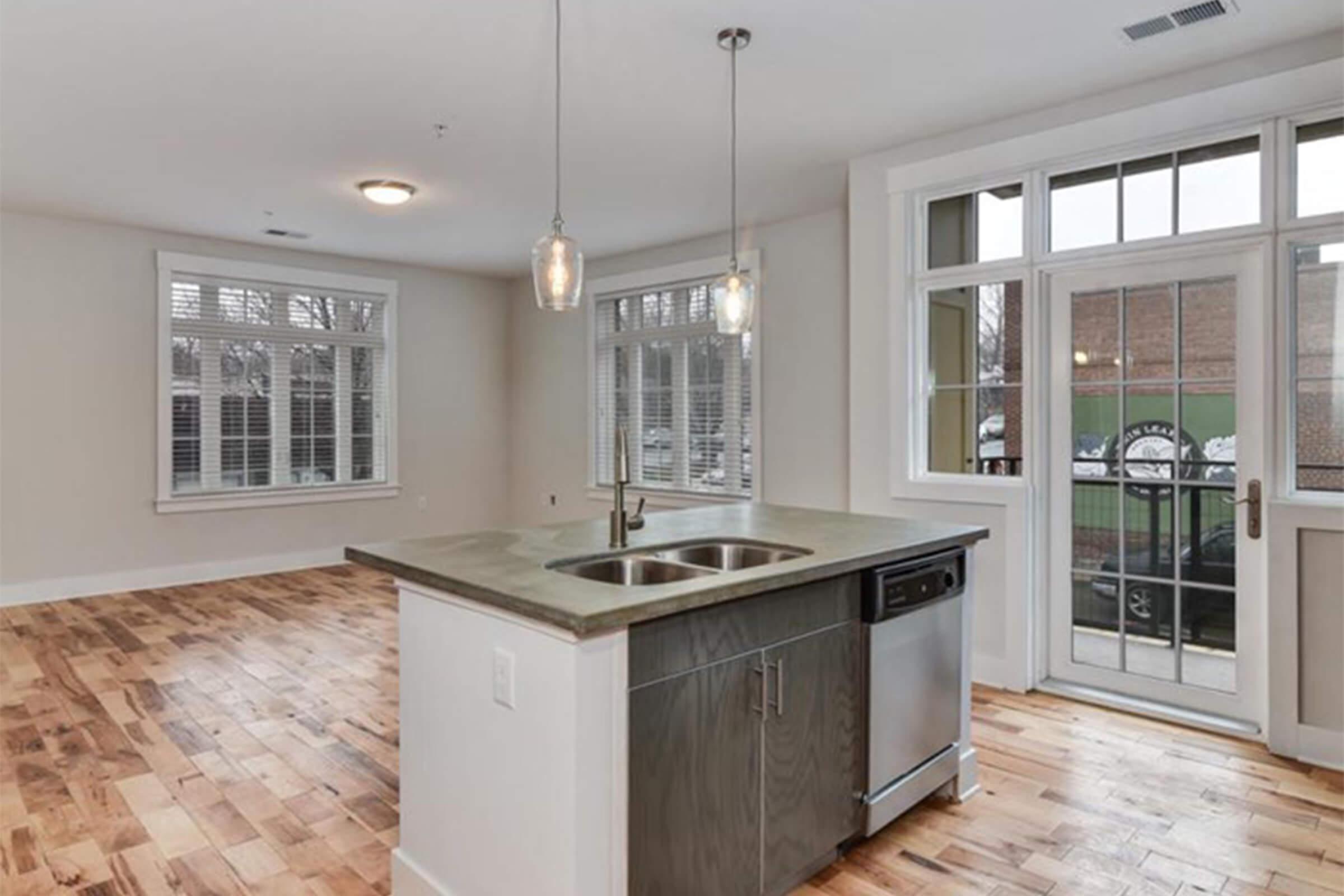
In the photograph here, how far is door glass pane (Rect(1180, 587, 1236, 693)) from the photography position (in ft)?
11.2

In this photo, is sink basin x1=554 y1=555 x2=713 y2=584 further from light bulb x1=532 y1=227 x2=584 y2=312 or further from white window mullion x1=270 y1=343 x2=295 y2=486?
white window mullion x1=270 y1=343 x2=295 y2=486

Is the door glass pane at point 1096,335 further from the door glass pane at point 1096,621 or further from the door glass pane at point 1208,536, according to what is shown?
the door glass pane at point 1096,621

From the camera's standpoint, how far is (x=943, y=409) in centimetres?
425

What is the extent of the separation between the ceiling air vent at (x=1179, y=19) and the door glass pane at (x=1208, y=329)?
1.02 metres

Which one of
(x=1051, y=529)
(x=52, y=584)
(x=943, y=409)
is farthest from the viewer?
(x=52, y=584)

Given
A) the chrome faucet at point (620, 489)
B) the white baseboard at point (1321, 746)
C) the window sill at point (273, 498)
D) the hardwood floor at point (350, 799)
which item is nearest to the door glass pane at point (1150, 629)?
the hardwood floor at point (350, 799)

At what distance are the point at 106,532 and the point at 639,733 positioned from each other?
5.81 metres

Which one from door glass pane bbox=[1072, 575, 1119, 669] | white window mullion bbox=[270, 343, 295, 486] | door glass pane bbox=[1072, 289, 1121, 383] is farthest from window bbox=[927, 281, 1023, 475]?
white window mullion bbox=[270, 343, 295, 486]

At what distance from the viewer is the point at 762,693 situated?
2035 mm

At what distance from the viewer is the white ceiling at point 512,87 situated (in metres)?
2.91

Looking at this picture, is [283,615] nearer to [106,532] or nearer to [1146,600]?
[106,532]

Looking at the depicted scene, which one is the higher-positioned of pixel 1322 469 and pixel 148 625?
pixel 1322 469

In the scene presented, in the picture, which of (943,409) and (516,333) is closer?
(943,409)

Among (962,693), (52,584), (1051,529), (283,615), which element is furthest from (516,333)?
(962,693)
